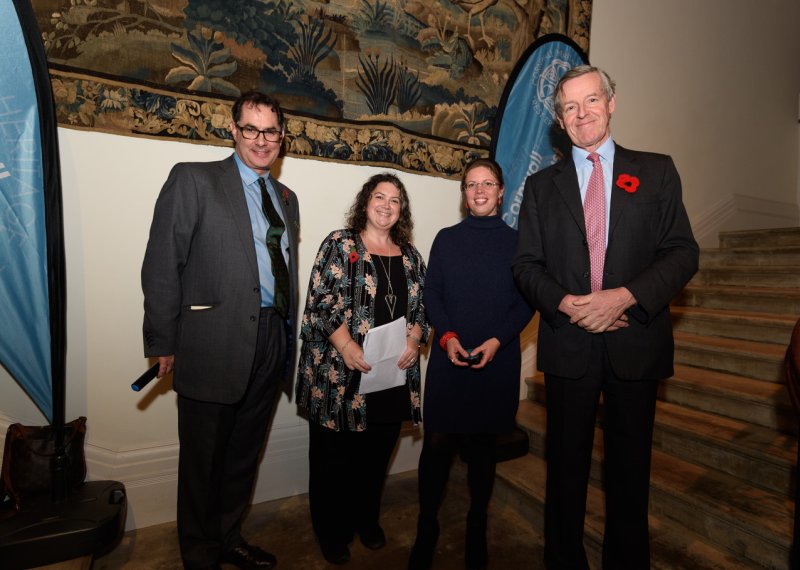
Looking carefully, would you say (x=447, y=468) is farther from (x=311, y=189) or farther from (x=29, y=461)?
(x=29, y=461)

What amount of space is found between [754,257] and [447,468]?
3.18 metres

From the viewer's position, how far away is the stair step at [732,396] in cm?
220

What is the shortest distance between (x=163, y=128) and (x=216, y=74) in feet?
1.18

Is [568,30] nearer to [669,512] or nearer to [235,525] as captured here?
[669,512]

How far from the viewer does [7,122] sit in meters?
1.81

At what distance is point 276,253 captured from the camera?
1822 mm

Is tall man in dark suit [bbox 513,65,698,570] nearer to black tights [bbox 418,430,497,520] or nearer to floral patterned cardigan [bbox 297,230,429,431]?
black tights [bbox 418,430,497,520]

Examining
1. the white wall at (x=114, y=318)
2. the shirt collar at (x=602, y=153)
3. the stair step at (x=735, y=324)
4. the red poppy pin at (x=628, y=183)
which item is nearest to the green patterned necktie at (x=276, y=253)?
the white wall at (x=114, y=318)

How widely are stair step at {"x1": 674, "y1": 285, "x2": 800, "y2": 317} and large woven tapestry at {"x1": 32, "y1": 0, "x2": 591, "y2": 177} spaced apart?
193cm

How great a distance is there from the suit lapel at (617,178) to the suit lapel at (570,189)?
3.5 inches

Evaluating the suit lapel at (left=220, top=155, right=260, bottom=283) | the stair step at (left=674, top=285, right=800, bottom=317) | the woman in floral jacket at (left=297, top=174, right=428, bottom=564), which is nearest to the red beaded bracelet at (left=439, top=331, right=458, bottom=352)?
the woman in floral jacket at (left=297, top=174, right=428, bottom=564)

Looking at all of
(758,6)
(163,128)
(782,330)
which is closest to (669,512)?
(782,330)

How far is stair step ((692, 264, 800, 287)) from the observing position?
323cm

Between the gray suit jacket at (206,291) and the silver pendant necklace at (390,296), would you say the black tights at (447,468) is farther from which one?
the gray suit jacket at (206,291)
